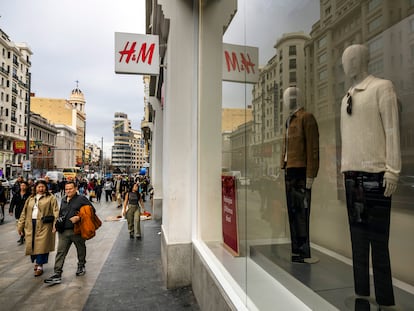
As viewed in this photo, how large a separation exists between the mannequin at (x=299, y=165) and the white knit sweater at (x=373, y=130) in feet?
3.16

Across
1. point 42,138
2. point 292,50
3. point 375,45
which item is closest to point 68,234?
Result: point 292,50

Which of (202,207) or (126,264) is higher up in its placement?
(202,207)

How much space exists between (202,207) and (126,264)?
246cm

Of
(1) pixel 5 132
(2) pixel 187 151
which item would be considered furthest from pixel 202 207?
(1) pixel 5 132

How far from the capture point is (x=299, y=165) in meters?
3.20

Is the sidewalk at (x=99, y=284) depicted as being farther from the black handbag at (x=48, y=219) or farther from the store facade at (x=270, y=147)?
the black handbag at (x=48, y=219)

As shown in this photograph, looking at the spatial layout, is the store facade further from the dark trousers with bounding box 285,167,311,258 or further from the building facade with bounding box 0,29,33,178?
the building facade with bounding box 0,29,33,178

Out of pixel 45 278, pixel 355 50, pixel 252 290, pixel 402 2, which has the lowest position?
pixel 45 278

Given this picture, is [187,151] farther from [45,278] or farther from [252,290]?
[45,278]

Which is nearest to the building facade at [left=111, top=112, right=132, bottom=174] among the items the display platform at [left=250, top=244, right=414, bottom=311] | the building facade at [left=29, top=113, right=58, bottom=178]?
the building facade at [left=29, top=113, right=58, bottom=178]

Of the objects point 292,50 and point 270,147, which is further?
point 270,147

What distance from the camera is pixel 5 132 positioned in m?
55.9

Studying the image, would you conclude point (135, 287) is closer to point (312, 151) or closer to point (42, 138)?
point (312, 151)

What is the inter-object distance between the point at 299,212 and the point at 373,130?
1.79 m
